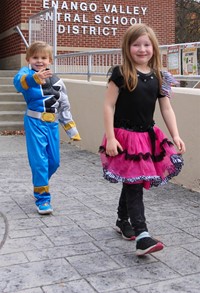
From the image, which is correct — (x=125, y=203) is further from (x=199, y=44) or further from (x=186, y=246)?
(x=199, y=44)

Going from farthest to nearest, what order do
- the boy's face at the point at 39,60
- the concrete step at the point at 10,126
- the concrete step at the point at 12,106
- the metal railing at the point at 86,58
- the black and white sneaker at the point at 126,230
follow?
1. the concrete step at the point at 12,106
2. the concrete step at the point at 10,126
3. the metal railing at the point at 86,58
4. the boy's face at the point at 39,60
5. the black and white sneaker at the point at 126,230

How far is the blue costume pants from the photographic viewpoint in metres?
4.73

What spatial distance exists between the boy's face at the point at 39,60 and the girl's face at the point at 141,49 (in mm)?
1269

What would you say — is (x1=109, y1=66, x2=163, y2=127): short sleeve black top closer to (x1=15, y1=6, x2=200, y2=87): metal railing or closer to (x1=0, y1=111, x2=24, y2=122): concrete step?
(x1=15, y1=6, x2=200, y2=87): metal railing

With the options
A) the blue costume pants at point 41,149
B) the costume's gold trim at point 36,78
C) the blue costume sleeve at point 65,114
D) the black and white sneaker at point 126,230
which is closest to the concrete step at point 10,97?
the blue costume sleeve at point 65,114

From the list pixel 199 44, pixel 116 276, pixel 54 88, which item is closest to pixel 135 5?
pixel 199 44

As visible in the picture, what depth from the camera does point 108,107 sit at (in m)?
3.67

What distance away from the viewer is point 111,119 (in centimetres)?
367

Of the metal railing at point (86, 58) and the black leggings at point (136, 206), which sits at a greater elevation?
the metal railing at point (86, 58)

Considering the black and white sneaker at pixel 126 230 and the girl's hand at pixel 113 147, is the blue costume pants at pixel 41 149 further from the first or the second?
the girl's hand at pixel 113 147

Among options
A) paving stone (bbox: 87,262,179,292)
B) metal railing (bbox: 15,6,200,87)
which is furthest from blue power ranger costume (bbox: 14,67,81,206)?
metal railing (bbox: 15,6,200,87)

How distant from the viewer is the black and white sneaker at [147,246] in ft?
11.7

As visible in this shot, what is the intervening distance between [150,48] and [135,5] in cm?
1128

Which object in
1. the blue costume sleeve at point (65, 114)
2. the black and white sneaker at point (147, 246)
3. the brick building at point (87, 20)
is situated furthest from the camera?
the brick building at point (87, 20)
